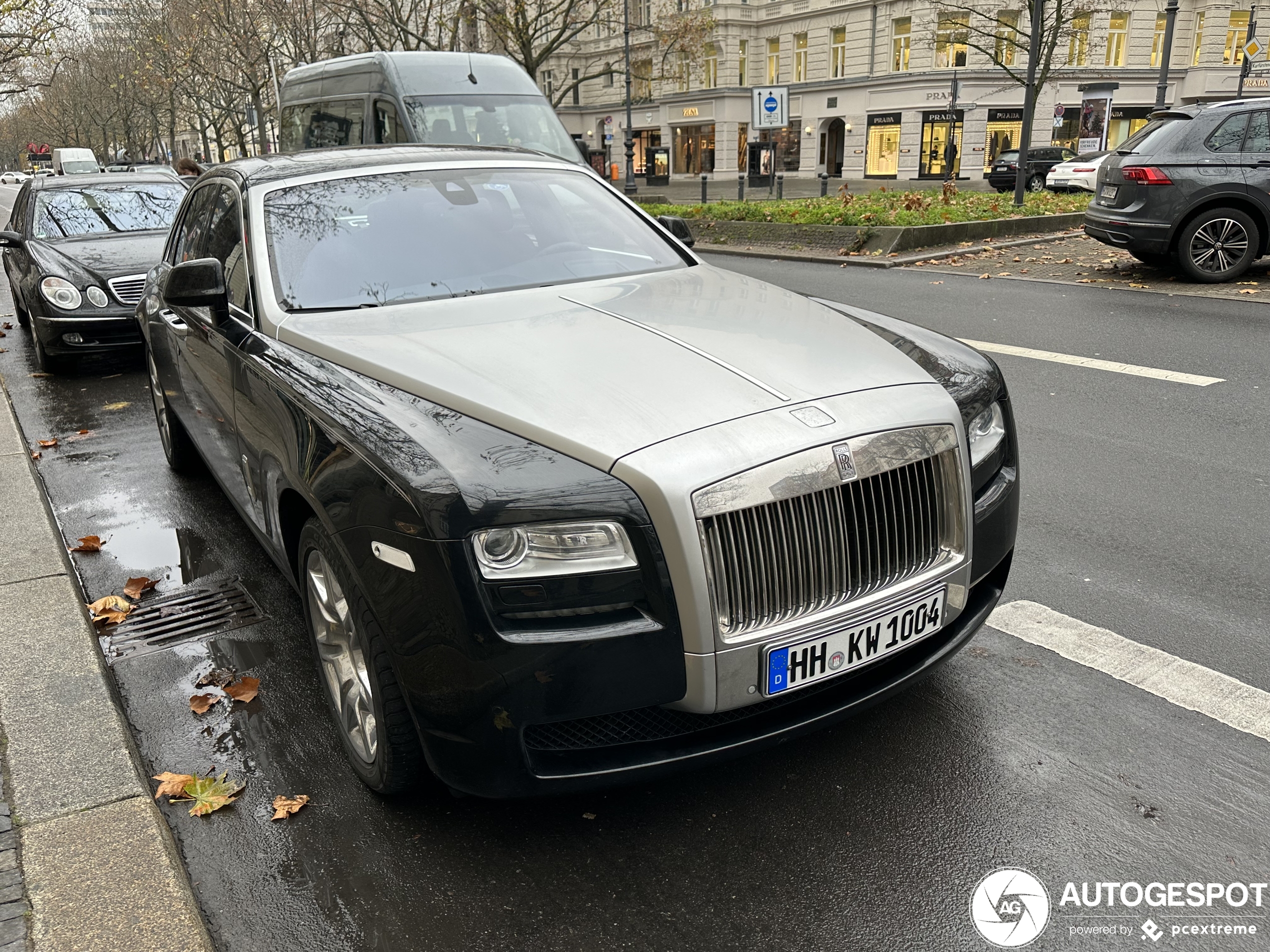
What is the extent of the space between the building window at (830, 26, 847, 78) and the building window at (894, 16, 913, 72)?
2.70 metres

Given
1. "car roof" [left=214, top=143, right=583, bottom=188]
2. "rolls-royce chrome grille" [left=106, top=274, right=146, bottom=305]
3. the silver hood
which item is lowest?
"rolls-royce chrome grille" [left=106, top=274, right=146, bottom=305]

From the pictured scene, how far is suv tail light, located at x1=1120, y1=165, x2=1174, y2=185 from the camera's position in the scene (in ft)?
36.7

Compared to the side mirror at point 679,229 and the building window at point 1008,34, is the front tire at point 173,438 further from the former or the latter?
the building window at point 1008,34

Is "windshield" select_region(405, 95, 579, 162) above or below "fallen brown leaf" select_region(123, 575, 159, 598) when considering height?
above

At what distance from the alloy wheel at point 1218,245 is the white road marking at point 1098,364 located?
4264mm

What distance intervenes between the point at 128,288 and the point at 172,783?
6986mm

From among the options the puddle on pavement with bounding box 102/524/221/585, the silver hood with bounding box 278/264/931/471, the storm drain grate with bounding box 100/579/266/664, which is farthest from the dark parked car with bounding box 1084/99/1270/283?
the storm drain grate with bounding box 100/579/266/664

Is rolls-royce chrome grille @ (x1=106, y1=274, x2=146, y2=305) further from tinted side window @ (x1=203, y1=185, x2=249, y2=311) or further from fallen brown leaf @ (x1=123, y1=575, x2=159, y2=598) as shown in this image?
fallen brown leaf @ (x1=123, y1=575, x2=159, y2=598)

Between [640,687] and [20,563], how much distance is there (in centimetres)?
343

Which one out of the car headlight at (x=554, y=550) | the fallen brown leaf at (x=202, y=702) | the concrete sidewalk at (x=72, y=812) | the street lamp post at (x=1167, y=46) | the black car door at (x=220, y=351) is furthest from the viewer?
the street lamp post at (x=1167, y=46)

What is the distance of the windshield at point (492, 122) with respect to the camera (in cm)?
1370

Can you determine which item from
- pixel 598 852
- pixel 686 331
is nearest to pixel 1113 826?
pixel 598 852

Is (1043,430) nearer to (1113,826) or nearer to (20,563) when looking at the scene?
(1113,826)

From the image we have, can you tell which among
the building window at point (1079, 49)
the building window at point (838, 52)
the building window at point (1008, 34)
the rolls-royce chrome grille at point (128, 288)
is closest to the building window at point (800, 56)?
the building window at point (838, 52)
